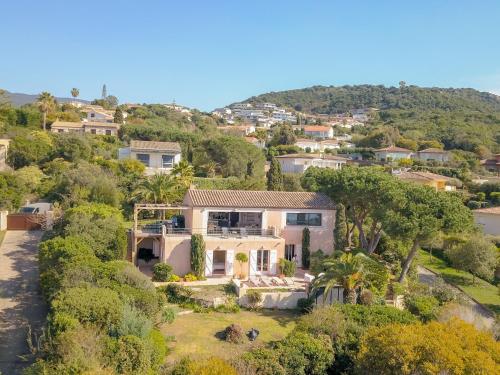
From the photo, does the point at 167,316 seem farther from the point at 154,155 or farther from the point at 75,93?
the point at 75,93

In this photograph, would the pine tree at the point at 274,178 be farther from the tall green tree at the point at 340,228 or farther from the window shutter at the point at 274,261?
the window shutter at the point at 274,261

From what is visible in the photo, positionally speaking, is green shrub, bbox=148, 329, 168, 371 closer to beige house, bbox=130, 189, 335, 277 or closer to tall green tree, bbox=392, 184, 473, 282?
beige house, bbox=130, 189, 335, 277

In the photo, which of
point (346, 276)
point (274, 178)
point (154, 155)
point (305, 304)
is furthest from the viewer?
point (154, 155)

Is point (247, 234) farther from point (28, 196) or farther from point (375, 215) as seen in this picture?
point (28, 196)

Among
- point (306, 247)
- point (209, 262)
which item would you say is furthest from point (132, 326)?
point (306, 247)

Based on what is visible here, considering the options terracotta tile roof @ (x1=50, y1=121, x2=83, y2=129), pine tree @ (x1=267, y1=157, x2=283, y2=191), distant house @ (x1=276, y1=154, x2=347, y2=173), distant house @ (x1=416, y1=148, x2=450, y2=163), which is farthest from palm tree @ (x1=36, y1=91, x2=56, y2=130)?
distant house @ (x1=416, y1=148, x2=450, y2=163)

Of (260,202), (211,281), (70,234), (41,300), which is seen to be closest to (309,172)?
(260,202)
